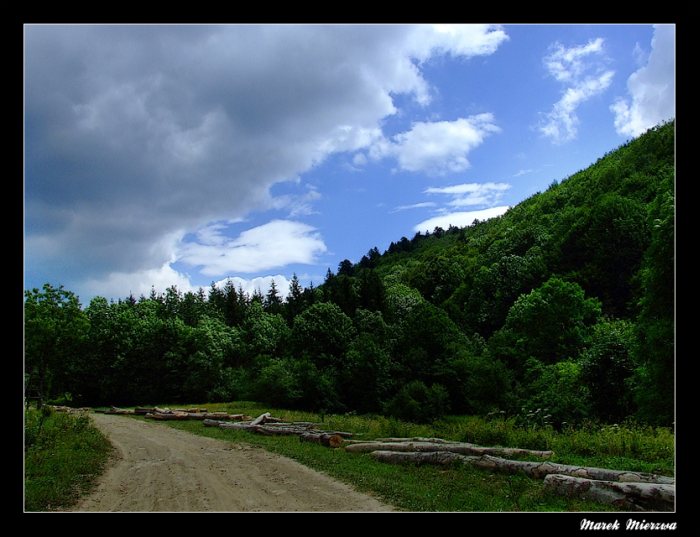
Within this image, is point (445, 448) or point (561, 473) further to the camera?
point (445, 448)

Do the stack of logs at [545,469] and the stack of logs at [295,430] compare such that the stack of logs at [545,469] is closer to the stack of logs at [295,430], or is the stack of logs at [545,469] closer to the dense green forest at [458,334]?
the stack of logs at [295,430]

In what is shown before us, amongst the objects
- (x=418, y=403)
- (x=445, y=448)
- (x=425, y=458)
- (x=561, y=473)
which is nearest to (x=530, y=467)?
(x=561, y=473)

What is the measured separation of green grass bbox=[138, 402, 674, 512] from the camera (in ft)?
30.1

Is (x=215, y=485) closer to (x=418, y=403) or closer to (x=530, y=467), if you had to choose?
(x=530, y=467)

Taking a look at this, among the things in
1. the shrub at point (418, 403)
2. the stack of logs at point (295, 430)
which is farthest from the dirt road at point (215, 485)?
the shrub at point (418, 403)

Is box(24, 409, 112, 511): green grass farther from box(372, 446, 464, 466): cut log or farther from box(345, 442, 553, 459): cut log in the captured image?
box(345, 442, 553, 459): cut log

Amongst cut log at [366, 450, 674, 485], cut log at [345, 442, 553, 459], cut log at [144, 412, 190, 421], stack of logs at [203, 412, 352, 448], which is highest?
cut log at [366, 450, 674, 485]

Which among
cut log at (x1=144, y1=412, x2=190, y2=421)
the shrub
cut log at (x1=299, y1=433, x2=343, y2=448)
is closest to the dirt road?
cut log at (x1=299, y1=433, x2=343, y2=448)

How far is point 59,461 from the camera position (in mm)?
12969

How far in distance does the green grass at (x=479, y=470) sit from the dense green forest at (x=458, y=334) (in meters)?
6.27

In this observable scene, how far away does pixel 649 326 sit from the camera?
2070 centimetres

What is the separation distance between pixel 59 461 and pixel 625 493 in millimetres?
13617
